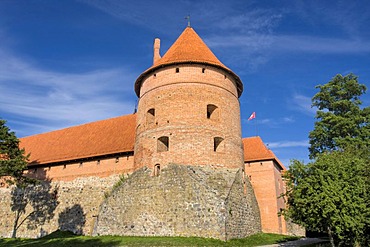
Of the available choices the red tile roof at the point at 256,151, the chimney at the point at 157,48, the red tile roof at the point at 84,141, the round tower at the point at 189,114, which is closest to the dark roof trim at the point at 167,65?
the round tower at the point at 189,114

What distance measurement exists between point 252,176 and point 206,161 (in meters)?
8.59

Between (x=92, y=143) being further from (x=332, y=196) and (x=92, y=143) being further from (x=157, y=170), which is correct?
(x=332, y=196)

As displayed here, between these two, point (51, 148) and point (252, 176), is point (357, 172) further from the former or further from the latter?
point (51, 148)

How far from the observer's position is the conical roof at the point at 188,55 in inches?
711

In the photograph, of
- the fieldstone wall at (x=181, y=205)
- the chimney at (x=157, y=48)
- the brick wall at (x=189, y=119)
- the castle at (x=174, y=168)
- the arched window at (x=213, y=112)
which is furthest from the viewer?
the chimney at (x=157, y=48)

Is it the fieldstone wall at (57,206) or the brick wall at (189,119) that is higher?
the brick wall at (189,119)

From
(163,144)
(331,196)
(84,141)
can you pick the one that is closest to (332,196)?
(331,196)

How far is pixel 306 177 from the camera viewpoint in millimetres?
12172

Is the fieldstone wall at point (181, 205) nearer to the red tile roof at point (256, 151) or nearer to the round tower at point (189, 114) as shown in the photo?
the round tower at point (189, 114)

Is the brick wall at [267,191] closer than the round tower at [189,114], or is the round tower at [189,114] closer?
the round tower at [189,114]

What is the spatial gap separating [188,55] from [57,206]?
42.1 feet

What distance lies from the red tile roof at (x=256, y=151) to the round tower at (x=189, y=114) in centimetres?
589

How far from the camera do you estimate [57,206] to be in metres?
21.0

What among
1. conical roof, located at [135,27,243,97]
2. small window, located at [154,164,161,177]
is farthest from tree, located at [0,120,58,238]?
conical roof, located at [135,27,243,97]
